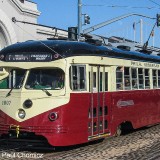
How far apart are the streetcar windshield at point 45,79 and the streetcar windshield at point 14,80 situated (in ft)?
0.69

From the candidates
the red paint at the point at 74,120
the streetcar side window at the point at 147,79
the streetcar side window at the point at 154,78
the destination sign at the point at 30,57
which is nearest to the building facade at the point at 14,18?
the streetcar side window at the point at 154,78

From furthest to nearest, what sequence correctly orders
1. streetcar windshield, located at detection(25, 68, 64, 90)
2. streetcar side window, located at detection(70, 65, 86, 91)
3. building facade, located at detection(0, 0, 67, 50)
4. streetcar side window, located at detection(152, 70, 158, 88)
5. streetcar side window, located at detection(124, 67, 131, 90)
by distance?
building facade, located at detection(0, 0, 67, 50), streetcar side window, located at detection(152, 70, 158, 88), streetcar side window, located at detection(124, 67, 131, 90), streetcar side window, located at detection(70, 65, 86, 91), streetcar windshield, located at detection(25, 68, 64, 90)

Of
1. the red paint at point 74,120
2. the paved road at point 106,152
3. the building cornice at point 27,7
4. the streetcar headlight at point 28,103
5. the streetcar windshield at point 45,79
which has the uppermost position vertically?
the building cornice at point 27,7

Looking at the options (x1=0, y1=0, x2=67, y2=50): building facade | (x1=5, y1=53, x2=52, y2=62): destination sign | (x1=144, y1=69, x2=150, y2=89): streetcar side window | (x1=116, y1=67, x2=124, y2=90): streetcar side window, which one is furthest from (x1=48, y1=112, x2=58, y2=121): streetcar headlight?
(x1=0, y1=0, x2=67, y2=50): building facade

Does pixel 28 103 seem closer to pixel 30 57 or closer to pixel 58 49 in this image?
pixel 30 57

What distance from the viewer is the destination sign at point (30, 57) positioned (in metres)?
11.1

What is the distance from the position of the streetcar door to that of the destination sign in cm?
124

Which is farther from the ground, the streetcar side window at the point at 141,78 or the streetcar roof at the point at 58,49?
the streetcar roof at the point at 58,49

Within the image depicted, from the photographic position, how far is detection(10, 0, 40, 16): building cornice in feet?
93.2

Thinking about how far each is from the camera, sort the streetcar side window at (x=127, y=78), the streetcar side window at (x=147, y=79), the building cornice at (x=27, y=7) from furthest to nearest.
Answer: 1. the building cornice at (x=27, y=7)
2. the streetcar side window at (x=147, y=79)
3. the streetcar side window at (x=127, y=78)

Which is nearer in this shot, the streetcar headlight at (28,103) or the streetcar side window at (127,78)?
the streetcar headlight at (28,103)

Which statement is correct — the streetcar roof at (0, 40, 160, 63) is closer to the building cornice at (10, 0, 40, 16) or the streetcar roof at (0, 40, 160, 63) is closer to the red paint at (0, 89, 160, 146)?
the red paint at (0, 89, 160, 146)

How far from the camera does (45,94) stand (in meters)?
10.8

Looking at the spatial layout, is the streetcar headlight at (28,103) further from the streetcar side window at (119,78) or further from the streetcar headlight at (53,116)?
the streetcar side window at (119,78)
